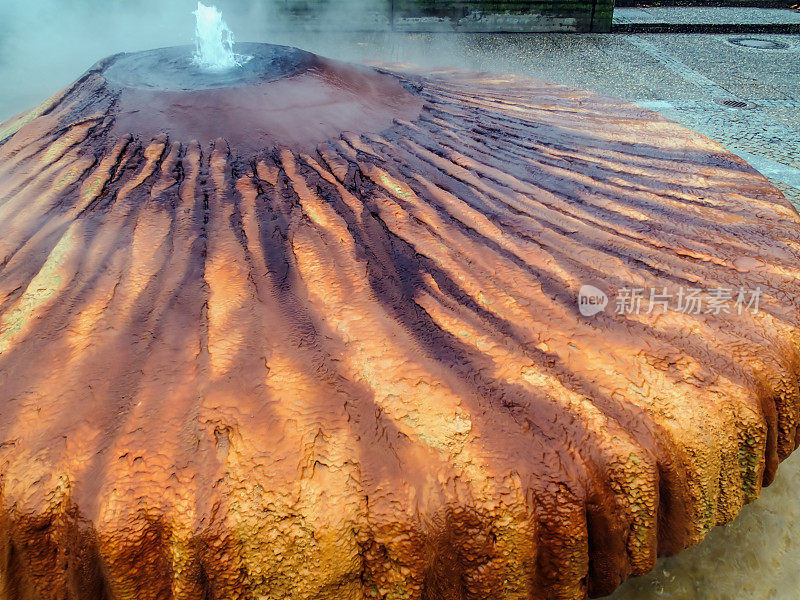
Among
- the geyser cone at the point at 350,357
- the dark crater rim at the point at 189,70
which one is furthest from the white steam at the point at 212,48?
the geyser cone at the point at 350,357

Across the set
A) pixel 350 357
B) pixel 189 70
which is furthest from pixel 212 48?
pixel 350 357

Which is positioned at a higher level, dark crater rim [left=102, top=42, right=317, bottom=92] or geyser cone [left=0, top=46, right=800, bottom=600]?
dark crater rim [left=102, top=42, right=317, bottom=92]

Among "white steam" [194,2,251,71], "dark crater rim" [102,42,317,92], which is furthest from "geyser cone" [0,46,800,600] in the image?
"white steam" [194,2,251,71]

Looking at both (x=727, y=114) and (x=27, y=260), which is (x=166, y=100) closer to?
(x=27, y=260)

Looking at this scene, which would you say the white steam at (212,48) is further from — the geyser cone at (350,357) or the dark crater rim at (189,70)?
the geyser cone at (350,357)

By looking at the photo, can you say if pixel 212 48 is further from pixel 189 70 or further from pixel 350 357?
pixel 350 357

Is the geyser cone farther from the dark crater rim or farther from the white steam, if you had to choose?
the white steam

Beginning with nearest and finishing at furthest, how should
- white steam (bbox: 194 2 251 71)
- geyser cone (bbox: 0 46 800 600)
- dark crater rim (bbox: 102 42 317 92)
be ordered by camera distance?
geyser cone (bbox: 0 46 800 600)
dark crater rim (bbox: 102 42 317 92)
white steam (bbox: 194 2 251 71)
